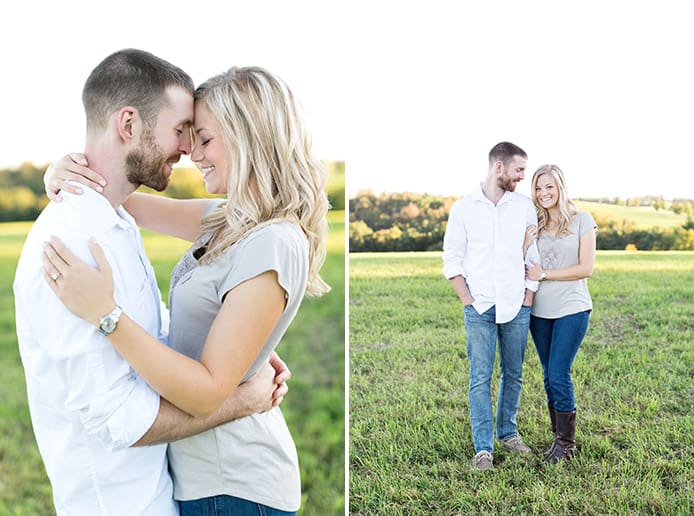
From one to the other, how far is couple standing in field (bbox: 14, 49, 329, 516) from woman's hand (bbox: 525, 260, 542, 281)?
1.49m

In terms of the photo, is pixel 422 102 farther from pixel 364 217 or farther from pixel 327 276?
pixel 327 276

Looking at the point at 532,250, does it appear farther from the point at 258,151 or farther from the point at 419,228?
the point at 258,151

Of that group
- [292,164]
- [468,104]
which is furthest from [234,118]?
[468,104]

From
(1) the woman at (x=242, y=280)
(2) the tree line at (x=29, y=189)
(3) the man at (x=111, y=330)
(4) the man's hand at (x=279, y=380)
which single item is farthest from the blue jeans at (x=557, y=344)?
(2) the tree line at (x=29, y=189)

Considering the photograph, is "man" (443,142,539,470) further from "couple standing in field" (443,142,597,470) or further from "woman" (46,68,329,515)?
"woman" (46,68,329,515)

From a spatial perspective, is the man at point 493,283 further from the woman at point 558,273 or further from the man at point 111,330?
the man at point 111,330

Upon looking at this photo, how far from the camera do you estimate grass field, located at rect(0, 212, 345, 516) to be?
15.1 feet

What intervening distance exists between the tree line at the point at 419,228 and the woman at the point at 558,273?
0.57 feet

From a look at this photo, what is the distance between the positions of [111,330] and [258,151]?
1.79 ft

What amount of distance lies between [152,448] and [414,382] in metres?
2.13

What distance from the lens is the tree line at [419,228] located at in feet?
11.4

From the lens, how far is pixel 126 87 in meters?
1.76

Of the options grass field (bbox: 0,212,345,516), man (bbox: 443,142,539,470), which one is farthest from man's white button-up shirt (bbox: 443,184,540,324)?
grass field (bbox: 0,212,345,516)

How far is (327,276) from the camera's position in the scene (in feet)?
20.3
